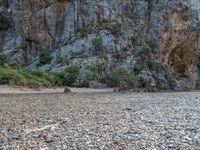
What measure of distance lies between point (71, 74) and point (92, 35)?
1709 cm

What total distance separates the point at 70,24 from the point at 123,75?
20.6 metres

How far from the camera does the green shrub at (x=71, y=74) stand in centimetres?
7138

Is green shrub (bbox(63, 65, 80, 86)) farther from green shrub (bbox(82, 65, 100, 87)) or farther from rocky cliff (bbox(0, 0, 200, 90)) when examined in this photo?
rocky cliff (bbox(0, 0, 200, 90))

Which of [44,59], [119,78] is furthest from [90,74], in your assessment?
[44,59]

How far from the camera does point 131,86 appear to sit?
Result: 77.2m

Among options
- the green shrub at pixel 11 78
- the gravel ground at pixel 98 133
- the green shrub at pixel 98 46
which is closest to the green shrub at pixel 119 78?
the green shrub at pixel 98 46

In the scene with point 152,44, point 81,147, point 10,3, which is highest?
point 10,3

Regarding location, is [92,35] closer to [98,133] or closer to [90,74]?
[90,74]

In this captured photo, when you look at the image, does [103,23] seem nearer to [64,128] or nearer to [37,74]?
[37,74]

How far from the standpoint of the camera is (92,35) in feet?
284

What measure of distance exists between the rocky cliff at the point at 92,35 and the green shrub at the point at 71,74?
315 centimetres

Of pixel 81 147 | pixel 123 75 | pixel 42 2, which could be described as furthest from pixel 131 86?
pixel 81 147

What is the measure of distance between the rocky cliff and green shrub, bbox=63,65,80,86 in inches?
124

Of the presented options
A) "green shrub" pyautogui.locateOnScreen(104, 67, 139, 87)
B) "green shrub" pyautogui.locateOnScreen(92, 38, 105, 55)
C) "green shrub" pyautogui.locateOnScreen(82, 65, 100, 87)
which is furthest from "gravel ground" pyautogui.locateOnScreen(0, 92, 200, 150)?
"green shrub" pyautogui.locateOnScreen(92, 38, 105, 55)
